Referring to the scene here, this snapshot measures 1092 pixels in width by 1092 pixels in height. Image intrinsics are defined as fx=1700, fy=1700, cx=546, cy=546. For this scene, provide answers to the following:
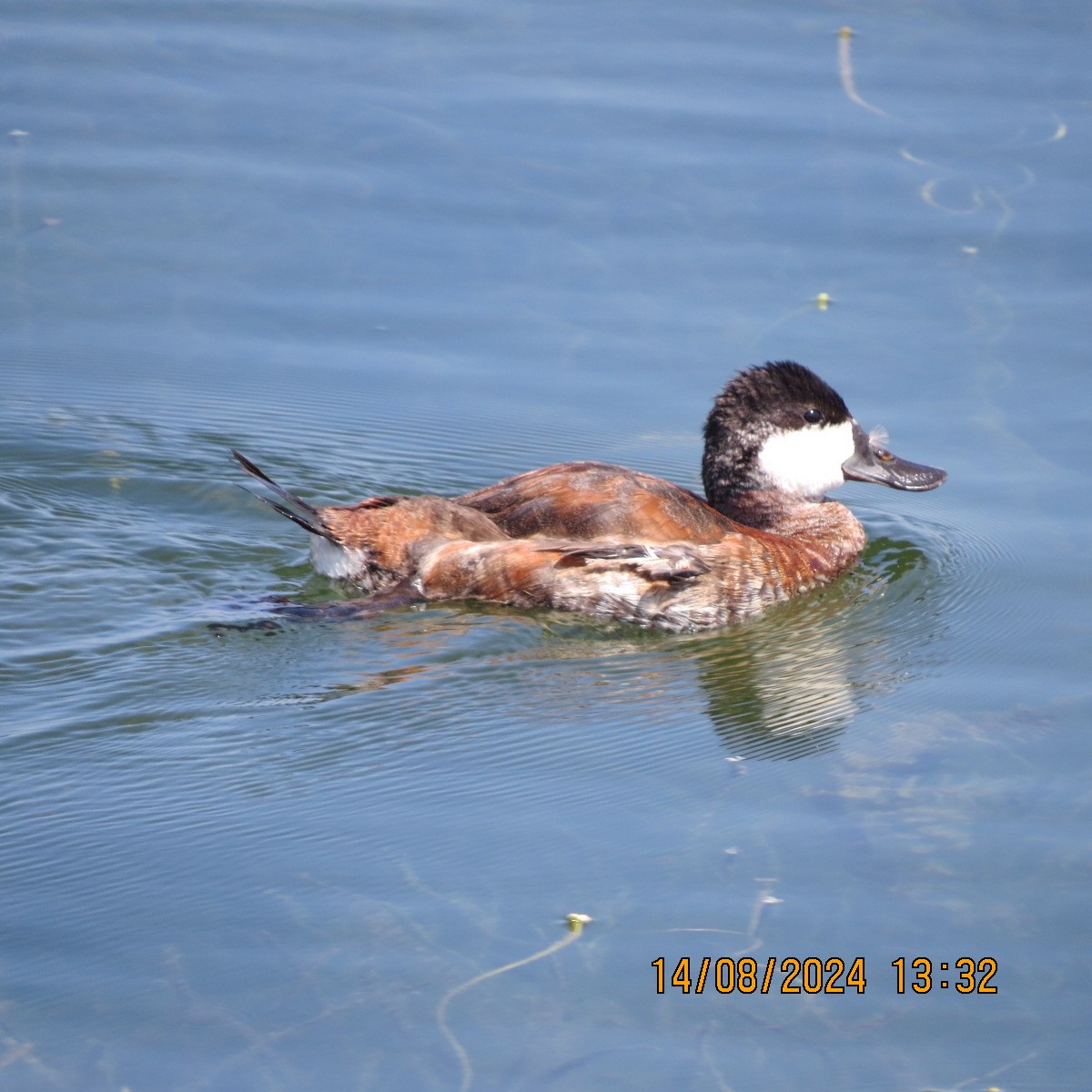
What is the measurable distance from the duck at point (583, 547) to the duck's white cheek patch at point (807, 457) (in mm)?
160

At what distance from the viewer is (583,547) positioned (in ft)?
20.2

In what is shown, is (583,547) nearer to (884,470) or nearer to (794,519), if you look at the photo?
(794,519)

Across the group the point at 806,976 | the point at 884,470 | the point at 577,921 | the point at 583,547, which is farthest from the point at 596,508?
the point at 806,976

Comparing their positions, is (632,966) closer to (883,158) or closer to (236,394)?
(236,394)

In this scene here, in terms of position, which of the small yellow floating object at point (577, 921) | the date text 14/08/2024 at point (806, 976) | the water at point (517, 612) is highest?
the water at point (517, 612)

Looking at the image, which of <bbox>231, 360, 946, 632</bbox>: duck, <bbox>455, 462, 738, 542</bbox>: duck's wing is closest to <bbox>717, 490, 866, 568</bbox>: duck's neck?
<bbox>231, 360, 946, 632</bbox>: duck

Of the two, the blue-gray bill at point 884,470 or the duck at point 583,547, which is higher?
the blue-gray bill at point 884,470

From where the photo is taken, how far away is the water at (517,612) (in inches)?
155

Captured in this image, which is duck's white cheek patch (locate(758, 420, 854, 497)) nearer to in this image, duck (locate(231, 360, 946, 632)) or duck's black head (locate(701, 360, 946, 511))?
duck's black head (locate(701, 360, 946, 511))

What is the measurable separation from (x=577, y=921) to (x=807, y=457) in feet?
10.2

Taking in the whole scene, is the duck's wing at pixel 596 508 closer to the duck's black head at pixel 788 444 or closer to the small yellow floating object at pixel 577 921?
the duck's black head at pixel 788 444

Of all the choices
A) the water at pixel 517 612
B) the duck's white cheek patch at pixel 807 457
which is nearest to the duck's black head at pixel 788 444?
the duck's white cheek patch at pixel 807 457

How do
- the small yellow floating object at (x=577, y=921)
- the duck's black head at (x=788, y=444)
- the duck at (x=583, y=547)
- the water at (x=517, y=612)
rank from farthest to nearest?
1. the duck's black head at (x=788, y=444)
2. the duck at (x=583, y=547)
3. the small yellow floating object at (x=577, y=921)
4. the water at (x=517, y=612)

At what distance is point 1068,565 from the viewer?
6.55m
